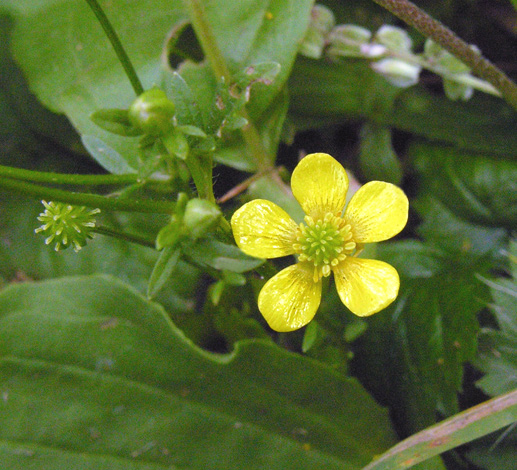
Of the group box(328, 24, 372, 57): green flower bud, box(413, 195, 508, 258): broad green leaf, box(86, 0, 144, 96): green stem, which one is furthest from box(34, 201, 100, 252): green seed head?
box(413, 195, 508, 258): broad green leaf

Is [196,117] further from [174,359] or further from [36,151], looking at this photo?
[36,151]

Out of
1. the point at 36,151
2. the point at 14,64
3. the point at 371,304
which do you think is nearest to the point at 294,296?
the point at 371,304

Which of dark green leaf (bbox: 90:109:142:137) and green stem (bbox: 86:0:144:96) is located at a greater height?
green stem (bbox: 86:0:144:96)

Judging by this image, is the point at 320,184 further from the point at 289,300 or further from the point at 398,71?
the point at 398,71

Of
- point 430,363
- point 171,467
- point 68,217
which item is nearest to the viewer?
point 68,217

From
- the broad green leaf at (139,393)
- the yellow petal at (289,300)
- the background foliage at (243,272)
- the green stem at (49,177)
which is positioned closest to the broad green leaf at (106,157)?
the background foliage at (243,272)

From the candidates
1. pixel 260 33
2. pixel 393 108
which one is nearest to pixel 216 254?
pixel 260 33

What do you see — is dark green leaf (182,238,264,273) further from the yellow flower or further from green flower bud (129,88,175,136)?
green flower bud (129,88,175,136)
